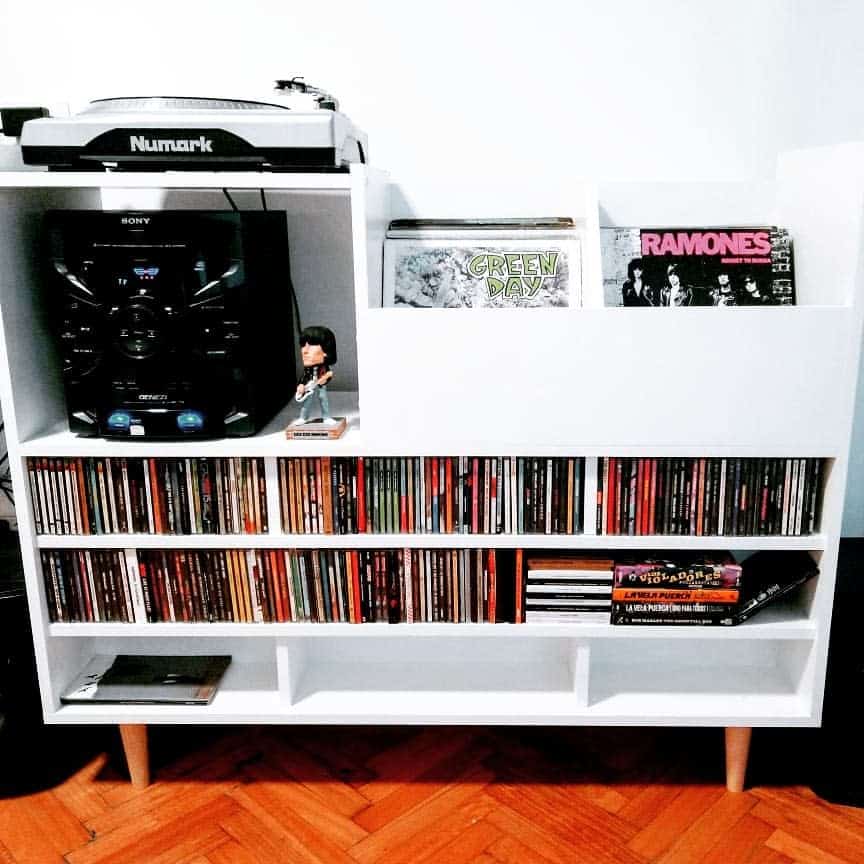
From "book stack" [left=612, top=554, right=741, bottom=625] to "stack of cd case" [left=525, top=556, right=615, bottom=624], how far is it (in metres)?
0.02

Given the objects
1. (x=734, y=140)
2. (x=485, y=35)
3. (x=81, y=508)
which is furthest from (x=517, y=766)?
(x=485, y=35)

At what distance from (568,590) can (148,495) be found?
636mm

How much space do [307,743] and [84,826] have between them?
0.37 m

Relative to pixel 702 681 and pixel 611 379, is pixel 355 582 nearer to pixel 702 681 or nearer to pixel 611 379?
pixel 611 379

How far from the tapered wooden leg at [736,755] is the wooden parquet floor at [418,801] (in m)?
0.02

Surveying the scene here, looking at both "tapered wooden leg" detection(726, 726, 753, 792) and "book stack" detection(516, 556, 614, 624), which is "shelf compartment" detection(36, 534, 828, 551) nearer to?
"book stack" detection(516, 556, 614, 624)

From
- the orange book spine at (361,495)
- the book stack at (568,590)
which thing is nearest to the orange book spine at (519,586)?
the book stack at (568,590)

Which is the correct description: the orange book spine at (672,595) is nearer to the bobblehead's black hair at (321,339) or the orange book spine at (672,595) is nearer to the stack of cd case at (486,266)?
the stack of cd case at (486,266)

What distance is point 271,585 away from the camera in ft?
4.06

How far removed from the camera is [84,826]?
49.9 inches

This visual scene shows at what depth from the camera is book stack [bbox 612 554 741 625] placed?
121 cm

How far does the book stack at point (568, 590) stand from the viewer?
1214 millimetres

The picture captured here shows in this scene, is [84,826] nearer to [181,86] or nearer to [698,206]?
[181,86]

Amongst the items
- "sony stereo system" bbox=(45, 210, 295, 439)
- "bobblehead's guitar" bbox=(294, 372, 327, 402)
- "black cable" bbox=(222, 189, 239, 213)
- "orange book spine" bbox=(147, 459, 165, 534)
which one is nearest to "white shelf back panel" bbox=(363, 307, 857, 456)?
→ "bobblehead's guitar" bbox=(294, 372, 327, 402)
